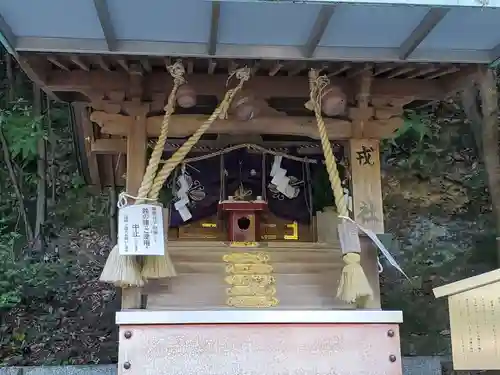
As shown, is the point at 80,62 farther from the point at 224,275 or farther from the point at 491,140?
the point at 491,140

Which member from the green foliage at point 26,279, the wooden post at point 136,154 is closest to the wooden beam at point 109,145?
the wooden post at point 136,154

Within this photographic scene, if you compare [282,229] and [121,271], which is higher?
[282,229]

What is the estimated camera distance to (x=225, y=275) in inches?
151

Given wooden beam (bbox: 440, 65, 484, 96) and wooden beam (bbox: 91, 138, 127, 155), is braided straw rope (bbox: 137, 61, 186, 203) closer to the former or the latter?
wooden beam (bbox: 91, 138, 127, 155)

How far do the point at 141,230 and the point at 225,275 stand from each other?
668mm

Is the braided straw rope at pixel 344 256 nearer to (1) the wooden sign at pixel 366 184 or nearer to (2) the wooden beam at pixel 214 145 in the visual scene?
(1) the wooden sign at pixel 366 184

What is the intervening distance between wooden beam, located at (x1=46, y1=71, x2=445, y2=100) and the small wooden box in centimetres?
145

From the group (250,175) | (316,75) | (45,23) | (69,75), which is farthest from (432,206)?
(45,23)

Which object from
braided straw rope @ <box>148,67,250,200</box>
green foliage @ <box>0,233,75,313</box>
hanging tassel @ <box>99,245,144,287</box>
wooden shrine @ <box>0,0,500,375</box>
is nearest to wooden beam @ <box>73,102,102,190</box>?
wooden shrine @ <box>0,0,500,375</box>

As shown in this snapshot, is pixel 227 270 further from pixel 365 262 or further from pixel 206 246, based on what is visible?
pixel 365 262

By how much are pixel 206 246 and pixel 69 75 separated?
136cm

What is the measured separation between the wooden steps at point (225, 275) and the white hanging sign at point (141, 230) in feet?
1.31

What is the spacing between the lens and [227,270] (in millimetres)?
3855

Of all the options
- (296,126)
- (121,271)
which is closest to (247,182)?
(296,126)
